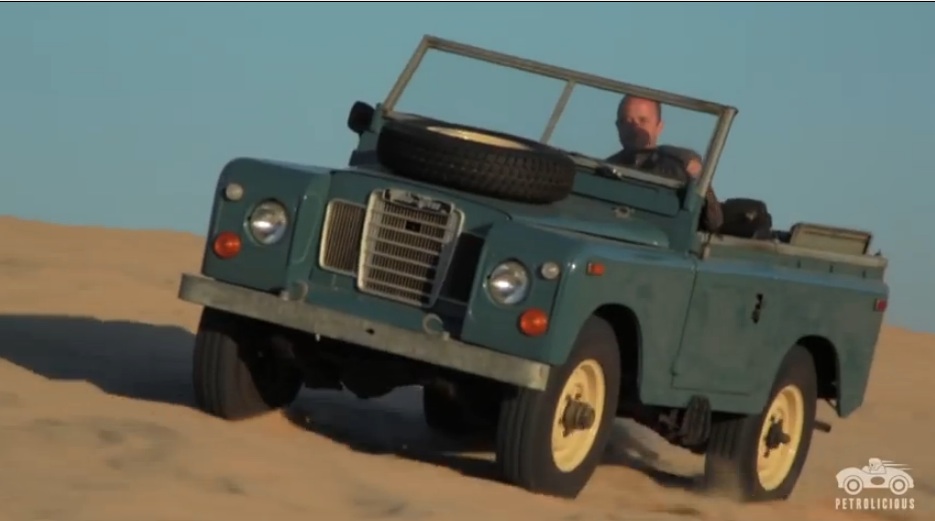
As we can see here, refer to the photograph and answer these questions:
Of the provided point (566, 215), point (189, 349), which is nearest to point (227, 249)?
point (566, 215)

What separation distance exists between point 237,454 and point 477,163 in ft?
5.29

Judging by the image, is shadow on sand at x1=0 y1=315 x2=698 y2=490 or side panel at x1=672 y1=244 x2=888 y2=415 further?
shadow on sand at x1=0 y1=315 x2=698 y2=490

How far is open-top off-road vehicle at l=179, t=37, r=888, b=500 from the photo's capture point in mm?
8062

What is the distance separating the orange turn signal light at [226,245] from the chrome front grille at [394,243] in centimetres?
37

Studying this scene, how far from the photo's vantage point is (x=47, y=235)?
21.2m

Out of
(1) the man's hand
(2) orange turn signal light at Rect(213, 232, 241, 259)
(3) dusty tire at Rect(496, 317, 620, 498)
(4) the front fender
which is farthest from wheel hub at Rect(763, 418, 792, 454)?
(2) orange turn signal light at Rect(213, 232, 241, 259)

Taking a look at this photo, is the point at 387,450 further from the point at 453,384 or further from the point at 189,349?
the point at 189,349

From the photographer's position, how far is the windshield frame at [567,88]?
30.8ft

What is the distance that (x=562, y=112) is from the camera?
966cm

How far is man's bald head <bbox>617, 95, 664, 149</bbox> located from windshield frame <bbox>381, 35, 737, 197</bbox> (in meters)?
0.07

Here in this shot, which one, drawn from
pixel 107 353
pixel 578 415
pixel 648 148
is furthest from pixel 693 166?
pixel 107 353

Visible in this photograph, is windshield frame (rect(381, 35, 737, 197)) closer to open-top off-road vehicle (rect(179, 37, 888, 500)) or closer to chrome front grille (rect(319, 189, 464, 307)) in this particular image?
open-top off-road vehicle (rect(179, 37, 888, 500))

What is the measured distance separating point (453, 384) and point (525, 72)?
2.02m

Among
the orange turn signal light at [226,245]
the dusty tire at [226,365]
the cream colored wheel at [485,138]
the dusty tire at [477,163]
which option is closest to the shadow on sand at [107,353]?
the dusty tire at [226,365]
